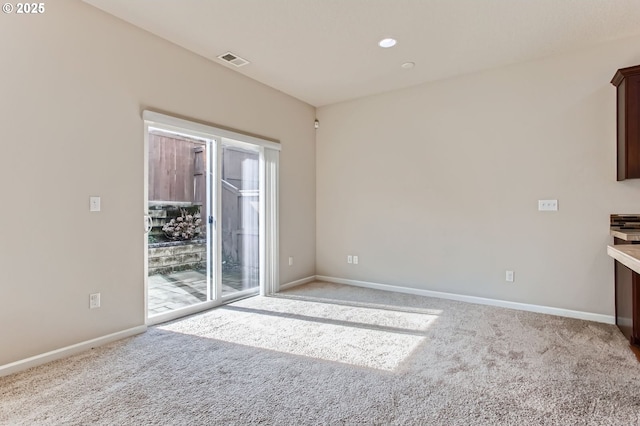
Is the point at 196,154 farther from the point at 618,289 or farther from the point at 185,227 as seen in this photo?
the point at 618,289

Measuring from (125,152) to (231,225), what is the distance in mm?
1537

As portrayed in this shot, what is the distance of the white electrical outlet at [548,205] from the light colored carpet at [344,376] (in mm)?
1133

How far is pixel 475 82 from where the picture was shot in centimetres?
392

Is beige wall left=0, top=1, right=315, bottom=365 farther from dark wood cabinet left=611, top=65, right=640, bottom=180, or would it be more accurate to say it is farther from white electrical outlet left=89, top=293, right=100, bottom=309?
dark wood cabinet left=611, top=65, right=640, bottom=180

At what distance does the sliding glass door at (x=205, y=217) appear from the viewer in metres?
3.31

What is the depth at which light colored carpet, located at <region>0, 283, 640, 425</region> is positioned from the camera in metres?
1.83

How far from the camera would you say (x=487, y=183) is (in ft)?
12.7

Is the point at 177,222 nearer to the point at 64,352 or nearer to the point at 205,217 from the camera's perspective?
the point at 205,217

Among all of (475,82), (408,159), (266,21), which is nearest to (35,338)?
(266,21)

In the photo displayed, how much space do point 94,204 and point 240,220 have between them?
1806 millimetres

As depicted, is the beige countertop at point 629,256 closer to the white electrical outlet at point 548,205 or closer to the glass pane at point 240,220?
the white electrical outlet at point 548,205

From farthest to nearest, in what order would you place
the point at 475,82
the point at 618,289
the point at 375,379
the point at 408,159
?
the point at 408,159 → the point at 475,82 → the point at 618,289 → the point at 375,379

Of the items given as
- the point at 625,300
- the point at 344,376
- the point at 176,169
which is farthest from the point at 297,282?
the point at 625,300

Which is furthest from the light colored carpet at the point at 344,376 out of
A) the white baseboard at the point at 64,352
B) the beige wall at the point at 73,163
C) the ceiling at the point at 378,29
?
the ceiling at the point at 378,29
